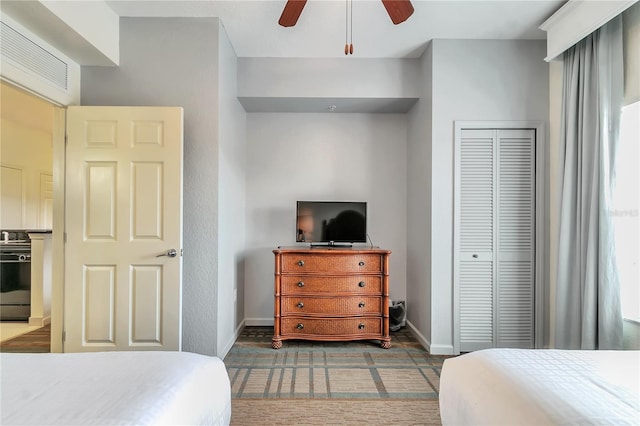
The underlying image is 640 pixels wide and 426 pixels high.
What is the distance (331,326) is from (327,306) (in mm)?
198

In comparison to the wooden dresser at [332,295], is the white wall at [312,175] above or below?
above

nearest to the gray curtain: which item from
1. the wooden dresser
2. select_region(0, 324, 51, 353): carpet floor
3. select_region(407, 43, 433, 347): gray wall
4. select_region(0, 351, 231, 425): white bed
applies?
select_region(407, 43, 433, 347): gray wall

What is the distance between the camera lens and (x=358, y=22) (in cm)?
287

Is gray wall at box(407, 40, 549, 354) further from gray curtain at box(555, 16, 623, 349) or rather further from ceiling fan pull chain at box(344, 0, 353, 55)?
ceiling fan pull chain at box(344, 0, 353, 55)

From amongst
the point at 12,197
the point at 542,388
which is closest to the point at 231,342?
the point at 542,388

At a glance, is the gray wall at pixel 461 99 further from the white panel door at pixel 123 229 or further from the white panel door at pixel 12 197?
the white panel door at pixel 12 197

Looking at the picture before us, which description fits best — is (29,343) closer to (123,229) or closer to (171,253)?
(123,229)

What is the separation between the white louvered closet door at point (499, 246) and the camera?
3072 millimetres

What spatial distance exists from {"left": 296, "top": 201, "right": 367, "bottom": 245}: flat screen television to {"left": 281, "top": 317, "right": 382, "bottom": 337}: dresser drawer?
2.70 feet

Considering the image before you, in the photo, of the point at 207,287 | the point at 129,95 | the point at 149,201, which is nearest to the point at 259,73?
the point at 129,95

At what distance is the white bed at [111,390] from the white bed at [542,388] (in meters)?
1.05

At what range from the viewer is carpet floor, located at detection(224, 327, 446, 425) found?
2082 mm

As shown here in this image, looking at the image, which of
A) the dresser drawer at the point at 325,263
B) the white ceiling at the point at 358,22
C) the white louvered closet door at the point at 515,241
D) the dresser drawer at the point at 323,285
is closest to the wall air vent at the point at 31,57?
the white ceiling at the point at 358,22

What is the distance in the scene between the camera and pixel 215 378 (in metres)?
1.42
